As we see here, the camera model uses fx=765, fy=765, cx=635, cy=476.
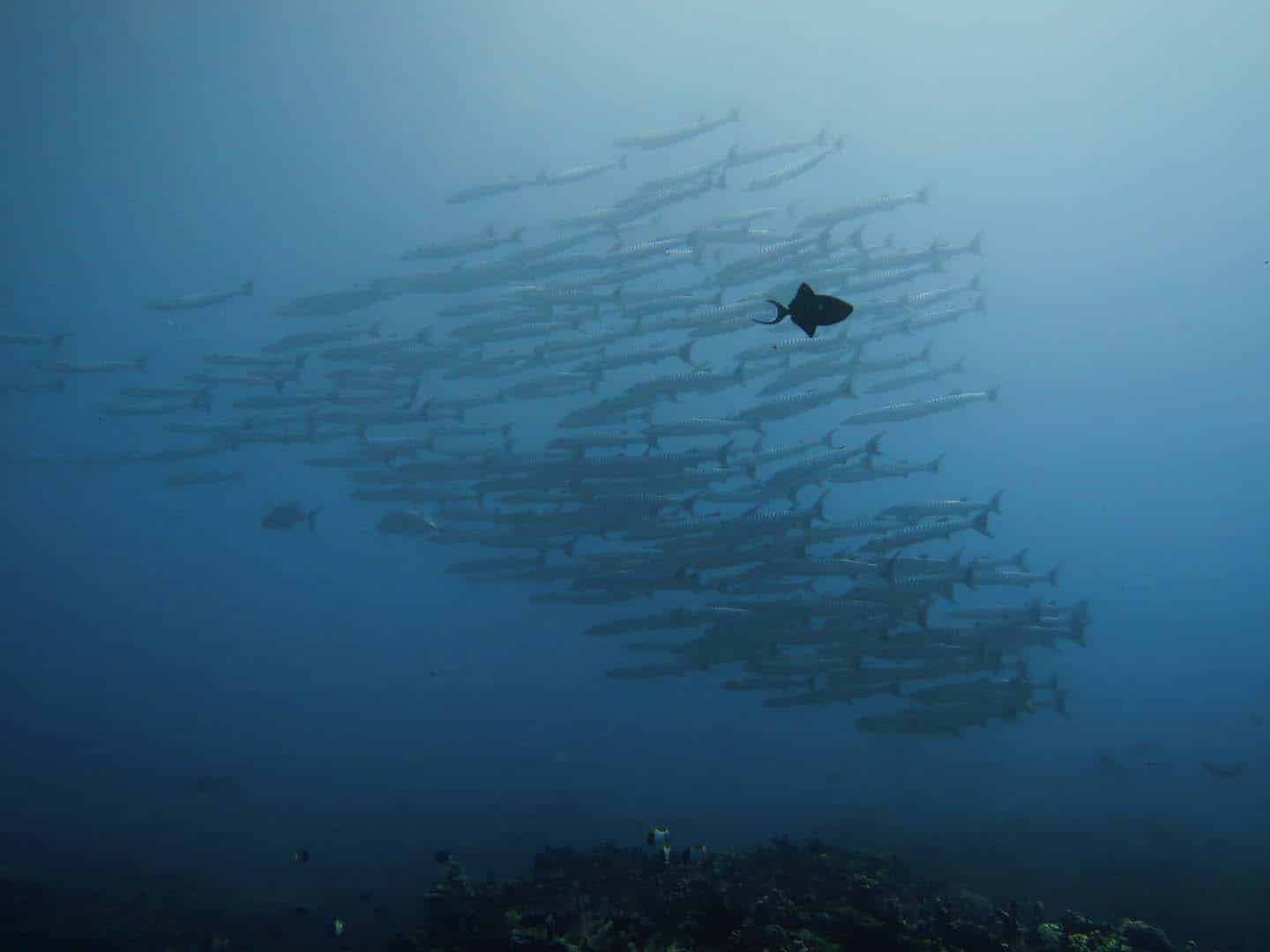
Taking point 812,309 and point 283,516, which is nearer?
point 812,309

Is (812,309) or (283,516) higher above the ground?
(283,516)

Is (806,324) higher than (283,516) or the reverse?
the reverse

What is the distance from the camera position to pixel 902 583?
11.4m

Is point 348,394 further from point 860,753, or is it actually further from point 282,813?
point 860,753

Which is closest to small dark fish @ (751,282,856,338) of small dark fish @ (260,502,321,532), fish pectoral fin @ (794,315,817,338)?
fish pectoral fin @ (794,315,817,338)

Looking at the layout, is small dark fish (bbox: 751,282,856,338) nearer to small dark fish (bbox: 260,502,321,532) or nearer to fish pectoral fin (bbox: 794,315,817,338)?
fish pectoral fin (bbox: 794,315,817,338)

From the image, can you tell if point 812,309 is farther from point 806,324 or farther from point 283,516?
point 283,516

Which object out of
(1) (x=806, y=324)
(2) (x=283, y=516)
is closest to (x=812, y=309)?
(1) (x=806, y=324)

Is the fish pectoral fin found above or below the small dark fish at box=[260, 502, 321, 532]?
below

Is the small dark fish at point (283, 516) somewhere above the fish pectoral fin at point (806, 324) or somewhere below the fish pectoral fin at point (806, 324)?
above

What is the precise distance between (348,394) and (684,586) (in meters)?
9.07

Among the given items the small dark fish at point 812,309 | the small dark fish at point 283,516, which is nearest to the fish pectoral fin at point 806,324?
the small dark fish at point 812,309

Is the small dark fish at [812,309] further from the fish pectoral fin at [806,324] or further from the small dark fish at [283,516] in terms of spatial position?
the small dark fish at [283,516]

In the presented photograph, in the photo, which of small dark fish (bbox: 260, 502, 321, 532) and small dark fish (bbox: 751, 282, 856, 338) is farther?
small dark fish (bbox: 260, 502, 321, 532)
